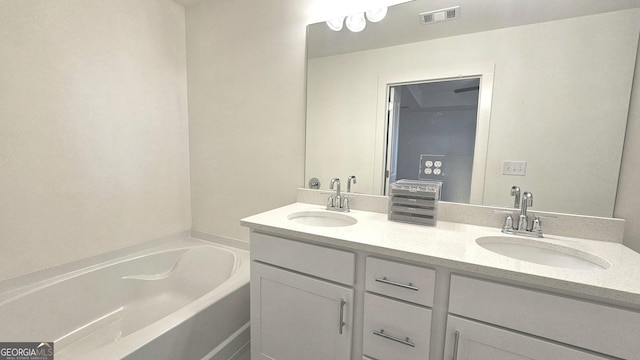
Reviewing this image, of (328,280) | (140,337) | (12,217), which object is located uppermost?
(12,217)

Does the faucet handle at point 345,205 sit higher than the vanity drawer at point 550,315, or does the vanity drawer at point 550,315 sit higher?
the faucet handle at point 345,205

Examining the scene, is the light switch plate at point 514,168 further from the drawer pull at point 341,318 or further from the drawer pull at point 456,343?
the drawer pull at point 341,318

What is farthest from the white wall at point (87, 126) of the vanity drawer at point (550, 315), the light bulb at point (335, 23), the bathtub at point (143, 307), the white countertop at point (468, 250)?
the vanity drawer at point (550, 315)

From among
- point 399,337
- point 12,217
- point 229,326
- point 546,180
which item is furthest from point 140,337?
point 546,180

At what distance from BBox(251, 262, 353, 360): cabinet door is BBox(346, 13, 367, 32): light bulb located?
1412 millimetres

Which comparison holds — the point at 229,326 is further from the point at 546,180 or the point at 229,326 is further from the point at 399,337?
the point at 546,180

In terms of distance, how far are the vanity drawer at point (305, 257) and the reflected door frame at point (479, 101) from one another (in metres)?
0.61

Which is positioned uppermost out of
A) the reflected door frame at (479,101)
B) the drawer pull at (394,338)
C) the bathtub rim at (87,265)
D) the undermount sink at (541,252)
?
the reflected door frame at (479,101)

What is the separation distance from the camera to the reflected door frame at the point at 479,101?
4.18ft

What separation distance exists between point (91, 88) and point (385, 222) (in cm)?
190

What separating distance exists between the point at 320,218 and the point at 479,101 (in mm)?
1022

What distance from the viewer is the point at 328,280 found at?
1.12 meters

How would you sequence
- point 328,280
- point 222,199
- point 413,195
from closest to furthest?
point 328,280, point 413,195, point 222,199

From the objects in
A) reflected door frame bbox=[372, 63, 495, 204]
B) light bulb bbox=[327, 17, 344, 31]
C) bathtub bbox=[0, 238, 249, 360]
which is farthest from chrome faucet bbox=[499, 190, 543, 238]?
bathtub bbox=[0, 238, 249, 360]
